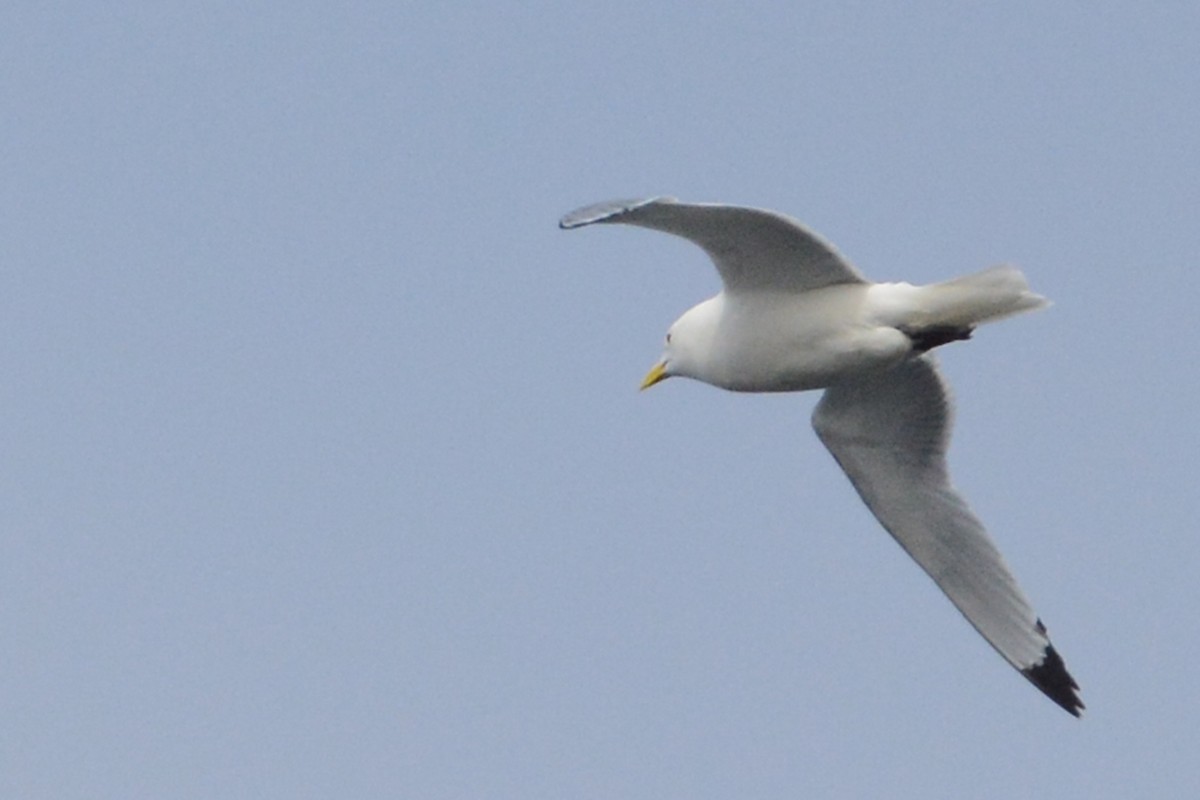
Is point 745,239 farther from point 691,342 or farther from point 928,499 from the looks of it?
point 928,499

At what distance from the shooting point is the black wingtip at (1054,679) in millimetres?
9586

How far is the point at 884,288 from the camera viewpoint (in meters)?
8.23

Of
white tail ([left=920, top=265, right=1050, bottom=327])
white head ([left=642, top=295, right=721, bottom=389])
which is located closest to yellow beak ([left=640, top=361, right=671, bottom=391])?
white head ([left=642, top=295, right=721, bottom=389])

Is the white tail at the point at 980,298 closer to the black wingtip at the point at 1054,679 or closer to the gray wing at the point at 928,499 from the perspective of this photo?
the gray wing at the point at 928,499

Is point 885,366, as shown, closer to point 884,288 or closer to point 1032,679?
point 884,288

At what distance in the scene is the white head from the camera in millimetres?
8742

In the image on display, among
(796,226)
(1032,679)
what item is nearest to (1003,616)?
(1032,679)

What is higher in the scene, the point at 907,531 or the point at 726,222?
the point at 726,222

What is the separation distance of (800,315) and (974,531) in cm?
175

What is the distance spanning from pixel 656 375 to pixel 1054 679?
7.13 ft

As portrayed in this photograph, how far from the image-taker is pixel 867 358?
324 inches

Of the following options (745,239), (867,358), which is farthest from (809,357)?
(745,239)

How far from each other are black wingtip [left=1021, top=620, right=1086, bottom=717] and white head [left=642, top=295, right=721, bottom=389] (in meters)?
1.95

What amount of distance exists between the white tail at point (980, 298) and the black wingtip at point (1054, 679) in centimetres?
202
